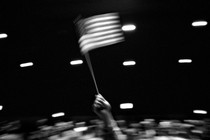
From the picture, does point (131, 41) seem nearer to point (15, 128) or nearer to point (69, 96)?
point (69, 96)

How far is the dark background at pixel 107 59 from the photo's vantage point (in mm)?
2309

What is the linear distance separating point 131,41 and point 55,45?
628 millimetres

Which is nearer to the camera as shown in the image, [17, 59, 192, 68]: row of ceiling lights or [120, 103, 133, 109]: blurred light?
[17, 59, 192, 68]: row of ceiling lights

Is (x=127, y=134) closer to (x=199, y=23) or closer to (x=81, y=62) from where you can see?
(x=81, y=62)

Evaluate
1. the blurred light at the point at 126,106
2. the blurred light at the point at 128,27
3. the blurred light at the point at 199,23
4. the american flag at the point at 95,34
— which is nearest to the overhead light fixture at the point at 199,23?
the blurred light at the point at 199,23

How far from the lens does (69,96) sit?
2592 millimetres

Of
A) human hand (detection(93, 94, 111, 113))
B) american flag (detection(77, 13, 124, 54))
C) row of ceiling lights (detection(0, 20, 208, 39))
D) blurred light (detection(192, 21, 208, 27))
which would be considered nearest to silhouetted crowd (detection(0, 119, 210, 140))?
human hand (detection(93, 94, 111, 113))

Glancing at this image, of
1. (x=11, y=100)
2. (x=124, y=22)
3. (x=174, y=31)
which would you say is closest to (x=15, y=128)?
(x=11, y=100)

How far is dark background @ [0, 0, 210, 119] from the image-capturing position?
231 centimetres

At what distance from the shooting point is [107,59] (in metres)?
2.57

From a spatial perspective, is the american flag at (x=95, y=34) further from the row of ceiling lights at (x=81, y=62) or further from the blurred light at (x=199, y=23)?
the blurred light at (x=199, y=23)

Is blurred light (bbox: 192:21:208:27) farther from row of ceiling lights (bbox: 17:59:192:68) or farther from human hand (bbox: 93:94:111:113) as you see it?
human hand (bbox: 93:94:111:113)

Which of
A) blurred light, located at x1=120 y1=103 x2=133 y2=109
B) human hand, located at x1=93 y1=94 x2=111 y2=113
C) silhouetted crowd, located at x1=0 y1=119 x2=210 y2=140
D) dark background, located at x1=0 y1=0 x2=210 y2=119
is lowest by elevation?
silhouetted crowd, located at x1=0 y1=119 x2=210 y2=140

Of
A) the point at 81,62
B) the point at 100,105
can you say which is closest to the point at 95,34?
the point at 100,105
